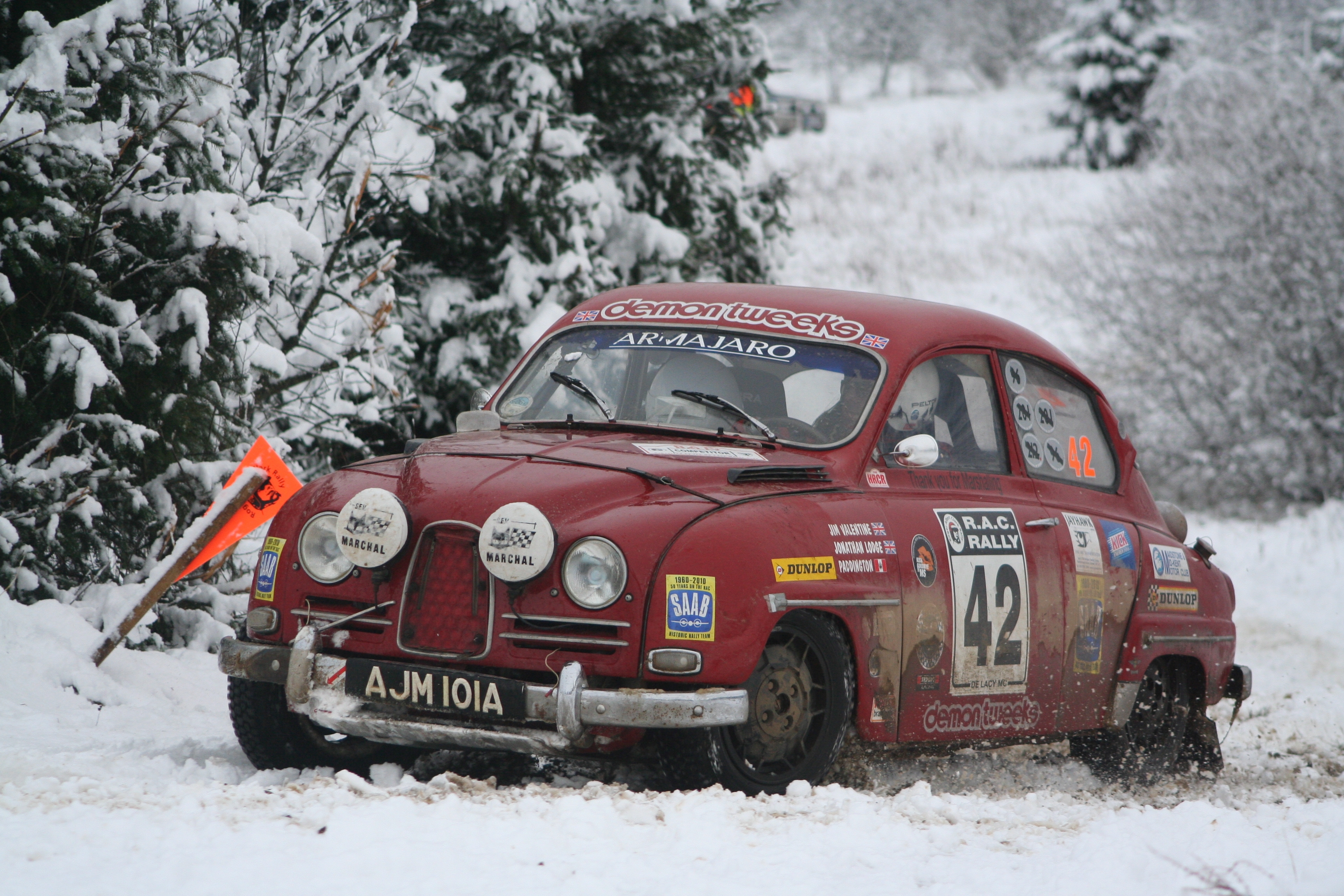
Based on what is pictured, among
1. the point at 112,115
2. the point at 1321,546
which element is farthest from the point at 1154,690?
the point at 1321,546

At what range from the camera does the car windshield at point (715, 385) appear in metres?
5.08

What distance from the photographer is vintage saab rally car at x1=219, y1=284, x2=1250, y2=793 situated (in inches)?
160

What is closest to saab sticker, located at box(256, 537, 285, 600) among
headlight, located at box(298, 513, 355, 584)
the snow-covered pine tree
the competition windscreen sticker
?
headlight, located at box(298, 513, 355, 584)

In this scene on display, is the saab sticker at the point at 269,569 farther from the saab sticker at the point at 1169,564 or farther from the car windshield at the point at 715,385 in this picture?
the saab sticker at the point at 1169,564

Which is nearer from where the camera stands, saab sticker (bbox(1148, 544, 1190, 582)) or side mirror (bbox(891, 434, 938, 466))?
side mirror (bbox(891, 434, 938, 466))

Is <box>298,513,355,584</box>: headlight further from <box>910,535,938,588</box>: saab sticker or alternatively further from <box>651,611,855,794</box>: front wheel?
<box>910,535,938,588</box>: saab sticker

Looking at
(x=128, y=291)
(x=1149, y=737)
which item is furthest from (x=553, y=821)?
(x=128, y=291)

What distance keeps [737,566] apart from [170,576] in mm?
2791

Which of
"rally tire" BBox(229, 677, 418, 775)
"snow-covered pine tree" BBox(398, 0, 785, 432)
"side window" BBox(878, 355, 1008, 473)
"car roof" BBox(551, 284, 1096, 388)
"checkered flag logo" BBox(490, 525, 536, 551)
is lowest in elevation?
"rally tire" BBox(229, 677, 418, 775)

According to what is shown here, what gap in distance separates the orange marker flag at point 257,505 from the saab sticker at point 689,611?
2.56 metres

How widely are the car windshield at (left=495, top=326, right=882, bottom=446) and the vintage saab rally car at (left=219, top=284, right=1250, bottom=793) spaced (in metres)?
0.01

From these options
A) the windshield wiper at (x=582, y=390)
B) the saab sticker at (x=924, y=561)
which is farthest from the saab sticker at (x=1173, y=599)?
the windshield wiper at (x=582, y=390)

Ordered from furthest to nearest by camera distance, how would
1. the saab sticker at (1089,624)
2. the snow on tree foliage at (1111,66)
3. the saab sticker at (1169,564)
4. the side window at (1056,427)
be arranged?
the snow on tree foliage at (1111,66), the saab sticker at (1169,564), the side window at (1056,427), the saab sticker at (1089,624)

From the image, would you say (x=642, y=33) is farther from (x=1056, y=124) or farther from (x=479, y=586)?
(x=1056, y=124)
